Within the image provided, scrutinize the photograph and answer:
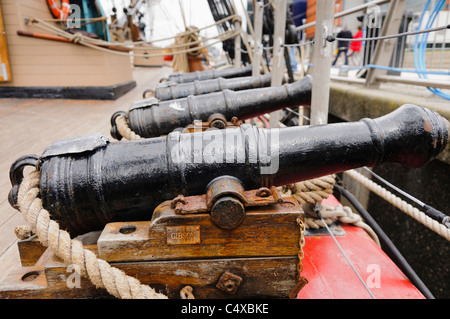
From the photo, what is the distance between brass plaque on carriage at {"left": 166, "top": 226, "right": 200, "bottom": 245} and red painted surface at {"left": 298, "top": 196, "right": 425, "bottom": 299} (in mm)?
561

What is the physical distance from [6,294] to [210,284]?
66cm

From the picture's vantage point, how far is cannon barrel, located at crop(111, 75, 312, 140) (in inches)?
88.2

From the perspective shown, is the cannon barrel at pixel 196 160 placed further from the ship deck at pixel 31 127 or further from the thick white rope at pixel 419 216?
the ship deck at pixel 31 127

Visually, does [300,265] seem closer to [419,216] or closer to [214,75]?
[419,216]

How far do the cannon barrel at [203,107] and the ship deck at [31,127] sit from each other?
0.84 metres

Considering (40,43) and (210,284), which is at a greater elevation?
(40,43)

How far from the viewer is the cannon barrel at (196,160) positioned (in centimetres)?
115

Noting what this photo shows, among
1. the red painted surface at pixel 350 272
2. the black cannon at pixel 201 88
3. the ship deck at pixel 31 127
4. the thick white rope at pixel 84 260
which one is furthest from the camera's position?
the black cannon at pixel 201 88

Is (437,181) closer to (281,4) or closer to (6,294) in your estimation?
(281,4)

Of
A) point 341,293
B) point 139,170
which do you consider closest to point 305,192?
point 341,293

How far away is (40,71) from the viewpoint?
18.0 feet

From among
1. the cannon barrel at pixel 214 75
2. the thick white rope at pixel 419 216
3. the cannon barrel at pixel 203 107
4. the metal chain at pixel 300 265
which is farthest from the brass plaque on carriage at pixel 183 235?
the cannon barrel at pixel 214 75

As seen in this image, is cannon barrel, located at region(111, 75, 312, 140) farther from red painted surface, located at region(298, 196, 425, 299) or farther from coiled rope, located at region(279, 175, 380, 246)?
red painted surface, located at region(298, 196, 425, 299)
